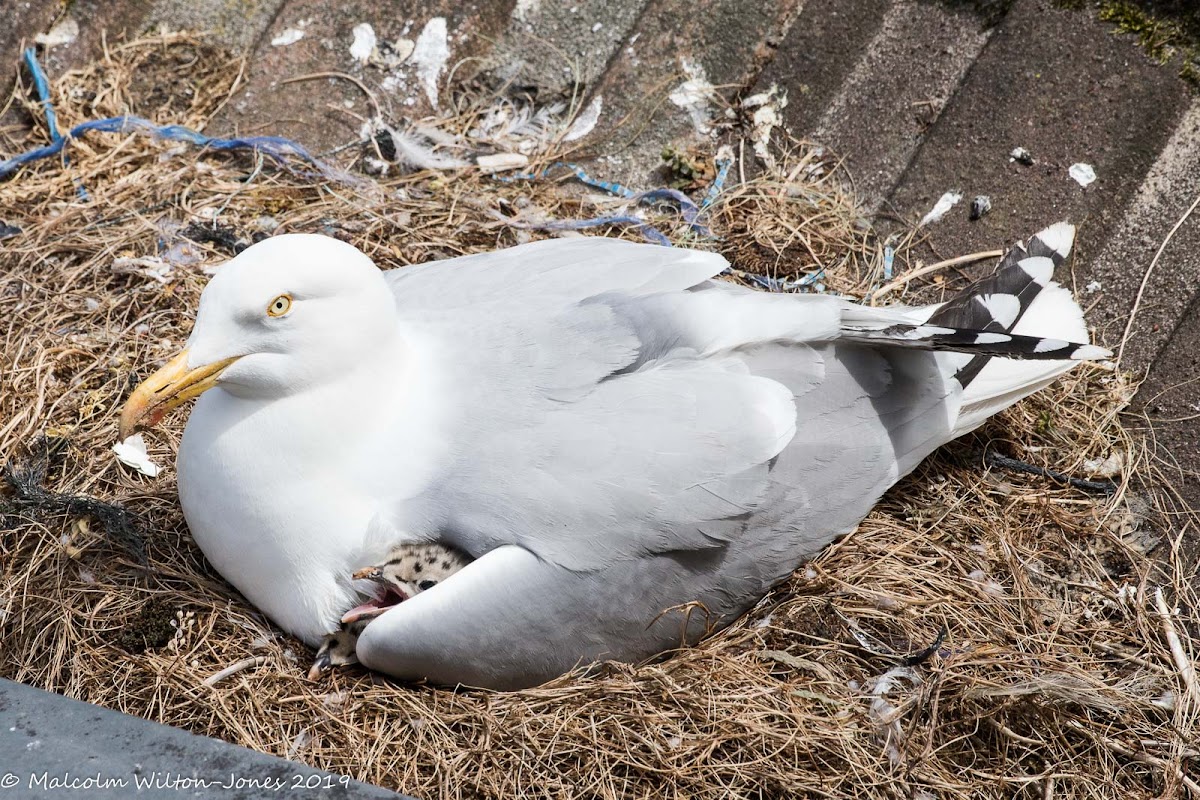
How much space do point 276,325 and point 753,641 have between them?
4.34 ft

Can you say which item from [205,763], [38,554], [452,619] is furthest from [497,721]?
[38,554]

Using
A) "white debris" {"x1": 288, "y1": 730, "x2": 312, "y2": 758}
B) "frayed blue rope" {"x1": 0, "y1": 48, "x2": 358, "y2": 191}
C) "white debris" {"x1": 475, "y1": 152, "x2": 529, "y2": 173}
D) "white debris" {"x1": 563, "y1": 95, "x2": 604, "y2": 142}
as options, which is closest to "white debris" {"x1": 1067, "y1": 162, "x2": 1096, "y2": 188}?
"white debris" {"x1": 563, "y1": 95, "x2": 604, "y2": 142}

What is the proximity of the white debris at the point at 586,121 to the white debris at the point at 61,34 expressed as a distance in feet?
6.15

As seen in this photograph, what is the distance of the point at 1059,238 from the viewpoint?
110 inches

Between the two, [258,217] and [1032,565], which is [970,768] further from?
[258,217]

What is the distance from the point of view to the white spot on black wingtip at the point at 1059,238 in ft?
9.15

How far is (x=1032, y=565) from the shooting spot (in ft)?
8.91

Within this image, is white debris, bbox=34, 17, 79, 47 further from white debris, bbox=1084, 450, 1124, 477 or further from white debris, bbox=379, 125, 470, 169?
white debris, bbox=1084, 450, 1124, 477

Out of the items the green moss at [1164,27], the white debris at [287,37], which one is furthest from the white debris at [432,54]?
the green moss at [1164,27]

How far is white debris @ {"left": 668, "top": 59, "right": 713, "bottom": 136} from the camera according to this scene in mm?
3580

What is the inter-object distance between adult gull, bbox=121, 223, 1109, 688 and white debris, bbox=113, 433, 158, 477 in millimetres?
564

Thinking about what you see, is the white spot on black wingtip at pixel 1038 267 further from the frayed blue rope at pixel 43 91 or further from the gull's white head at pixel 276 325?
the frayed blue rope at pixel 43 91

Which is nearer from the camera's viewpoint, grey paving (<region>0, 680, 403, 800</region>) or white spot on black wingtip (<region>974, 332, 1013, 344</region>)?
grey paving (<region>0, 680, 403, 800</region>)

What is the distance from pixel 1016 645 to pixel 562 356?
1.29 m
